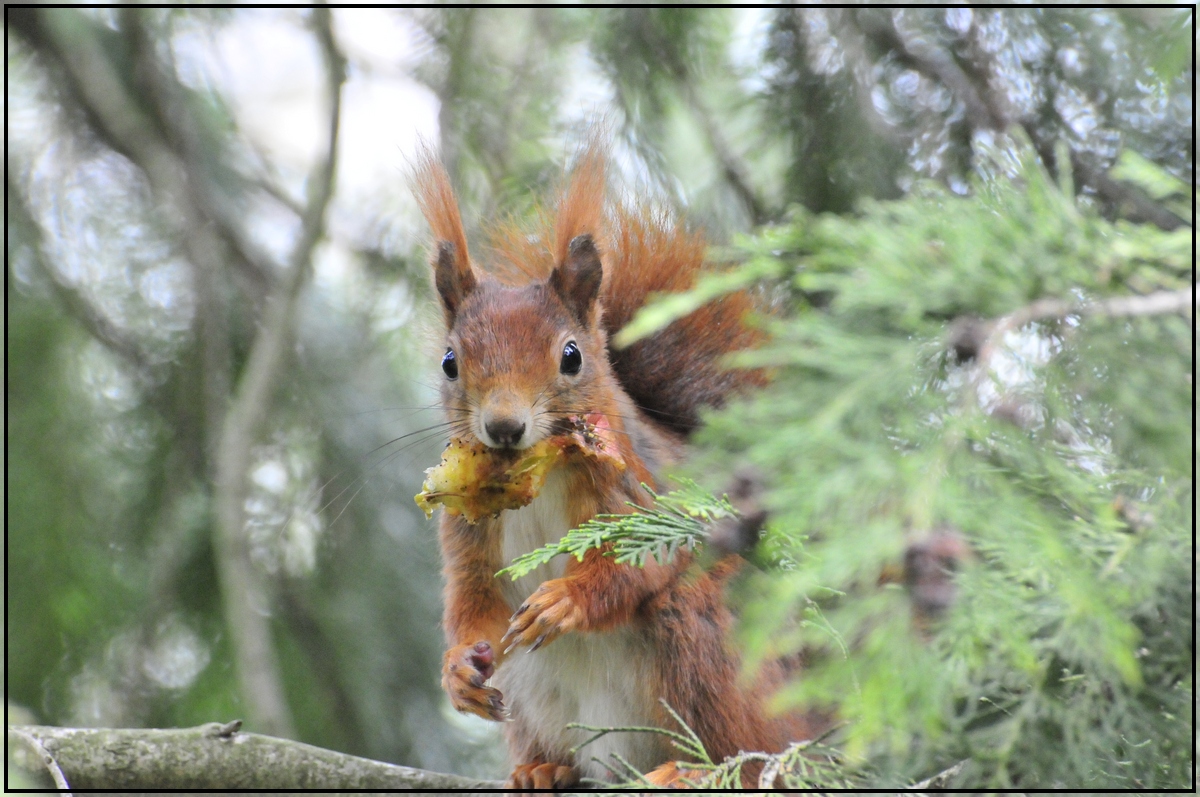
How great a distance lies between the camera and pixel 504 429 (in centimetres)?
118

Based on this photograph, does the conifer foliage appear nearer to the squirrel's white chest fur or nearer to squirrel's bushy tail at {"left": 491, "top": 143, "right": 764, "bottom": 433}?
the squirrel's white chest fur

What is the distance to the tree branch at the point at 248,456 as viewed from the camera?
169cm


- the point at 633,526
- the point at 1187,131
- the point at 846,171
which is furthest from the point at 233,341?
the point at 1187,131

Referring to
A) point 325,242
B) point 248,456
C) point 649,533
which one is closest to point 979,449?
point 649,533

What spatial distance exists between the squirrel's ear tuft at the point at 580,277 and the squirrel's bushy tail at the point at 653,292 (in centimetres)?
2

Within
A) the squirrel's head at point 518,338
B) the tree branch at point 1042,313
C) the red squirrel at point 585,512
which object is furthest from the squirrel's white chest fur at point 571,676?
the tree branch at point 1042,313

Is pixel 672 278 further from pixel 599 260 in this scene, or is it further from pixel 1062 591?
pixel 1062 591

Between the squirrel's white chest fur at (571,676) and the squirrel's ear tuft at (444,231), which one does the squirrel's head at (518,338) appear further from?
the squirrel's white chest fur at (571,676)

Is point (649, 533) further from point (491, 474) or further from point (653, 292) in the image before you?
point (653, 292)

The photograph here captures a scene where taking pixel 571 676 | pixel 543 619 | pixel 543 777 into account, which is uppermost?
pixel 543 619

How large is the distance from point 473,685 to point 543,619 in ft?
0.61

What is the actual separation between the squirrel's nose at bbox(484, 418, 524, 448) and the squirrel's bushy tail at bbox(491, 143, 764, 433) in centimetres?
A: 36

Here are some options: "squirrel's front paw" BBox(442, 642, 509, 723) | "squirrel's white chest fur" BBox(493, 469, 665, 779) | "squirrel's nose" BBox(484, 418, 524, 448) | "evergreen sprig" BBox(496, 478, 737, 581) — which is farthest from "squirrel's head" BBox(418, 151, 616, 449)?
"evergreen sprig" BBox(496, 478, 737, 581)

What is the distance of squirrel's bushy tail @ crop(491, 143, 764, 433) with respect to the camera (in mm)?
1447
